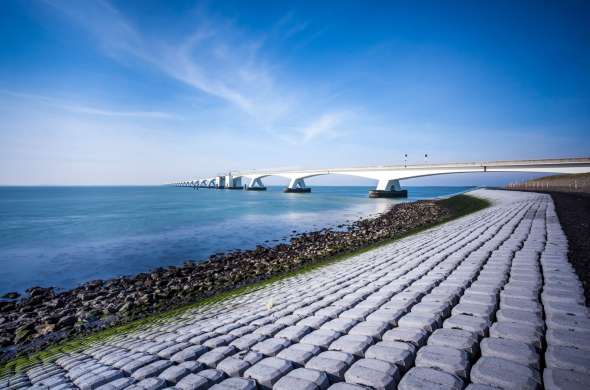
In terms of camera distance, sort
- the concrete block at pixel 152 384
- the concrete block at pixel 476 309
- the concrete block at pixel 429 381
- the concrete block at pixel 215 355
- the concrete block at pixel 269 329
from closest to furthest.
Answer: the concrete block at pixel 429 381
the concrete block at pixel 152 384
the concrete block at pixel 215 355
the concrete block at pixel 476 309
the concrete block at pixel 269 329

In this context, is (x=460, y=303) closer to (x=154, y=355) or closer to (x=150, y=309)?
(x=154, y=355)

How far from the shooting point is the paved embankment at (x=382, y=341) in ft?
8.33

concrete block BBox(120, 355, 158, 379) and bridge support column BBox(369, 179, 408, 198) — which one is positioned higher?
bridge support column BBox(369, 179, 408, 198)

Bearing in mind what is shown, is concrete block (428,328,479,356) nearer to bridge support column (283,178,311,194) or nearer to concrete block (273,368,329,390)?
concrete block (273,368,329,390)

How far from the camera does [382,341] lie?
3.22 metres

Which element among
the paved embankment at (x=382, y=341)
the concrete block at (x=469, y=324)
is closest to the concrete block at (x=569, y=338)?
the paved embankment at (x=382, y=341)

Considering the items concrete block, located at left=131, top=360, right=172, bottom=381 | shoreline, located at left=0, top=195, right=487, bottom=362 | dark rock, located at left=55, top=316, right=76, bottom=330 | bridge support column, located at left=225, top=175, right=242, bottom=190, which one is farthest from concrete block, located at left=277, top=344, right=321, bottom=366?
bridge support column, located at left=225, top=175, right=242, bottom=190

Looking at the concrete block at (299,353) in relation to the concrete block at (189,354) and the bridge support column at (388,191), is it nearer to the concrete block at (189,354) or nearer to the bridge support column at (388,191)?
the concrete block at (189,354)

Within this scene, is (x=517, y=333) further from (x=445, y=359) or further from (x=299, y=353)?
(x=299, y=353)

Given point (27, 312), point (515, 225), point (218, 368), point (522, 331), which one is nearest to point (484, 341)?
point (522, 331)

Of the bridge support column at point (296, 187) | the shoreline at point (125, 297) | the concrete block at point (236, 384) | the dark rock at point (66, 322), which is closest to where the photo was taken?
the concrete block at point (236, 384)

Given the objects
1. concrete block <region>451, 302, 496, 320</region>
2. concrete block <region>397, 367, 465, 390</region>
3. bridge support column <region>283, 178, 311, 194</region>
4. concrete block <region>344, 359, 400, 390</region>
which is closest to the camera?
concrete block <region>397, 367, 465, 390</region>

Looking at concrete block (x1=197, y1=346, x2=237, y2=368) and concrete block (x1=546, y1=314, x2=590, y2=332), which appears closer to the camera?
concrete block (x1=546, y1=314, x2=590, y2=332)

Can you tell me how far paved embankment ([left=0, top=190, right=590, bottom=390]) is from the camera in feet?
8.33
